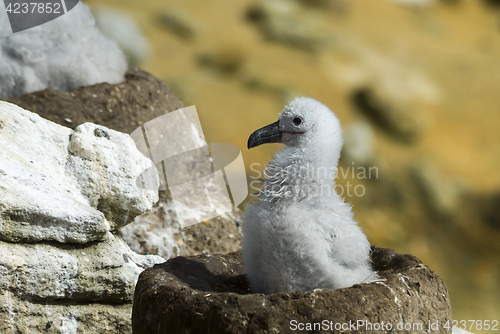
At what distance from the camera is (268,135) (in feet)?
6.91

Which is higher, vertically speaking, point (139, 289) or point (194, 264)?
point (194, 264)

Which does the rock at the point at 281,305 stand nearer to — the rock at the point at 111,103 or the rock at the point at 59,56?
the rock at the point at 111,103

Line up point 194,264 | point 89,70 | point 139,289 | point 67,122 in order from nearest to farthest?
point 139,289, point 194,264, point 67,122, point 89,70

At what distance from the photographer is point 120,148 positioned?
2568 millimetres

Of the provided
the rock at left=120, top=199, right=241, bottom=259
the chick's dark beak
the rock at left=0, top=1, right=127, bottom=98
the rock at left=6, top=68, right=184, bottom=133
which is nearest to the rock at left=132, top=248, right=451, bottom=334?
the chick's dark beak

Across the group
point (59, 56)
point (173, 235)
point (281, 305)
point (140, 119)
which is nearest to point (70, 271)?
point (173, 235)

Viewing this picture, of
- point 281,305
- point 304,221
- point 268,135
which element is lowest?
point 281,305

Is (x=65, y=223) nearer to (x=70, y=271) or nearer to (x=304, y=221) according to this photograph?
(x=70, y=271)

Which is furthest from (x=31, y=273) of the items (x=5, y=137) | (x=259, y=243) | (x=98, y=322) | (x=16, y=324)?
(x=259, y=243)

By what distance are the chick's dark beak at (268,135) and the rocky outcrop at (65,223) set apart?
2.68 ft

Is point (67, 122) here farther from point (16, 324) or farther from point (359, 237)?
point (359, 237)

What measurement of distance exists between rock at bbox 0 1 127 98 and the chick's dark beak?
176 centimetres

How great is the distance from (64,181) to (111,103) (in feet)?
3.60

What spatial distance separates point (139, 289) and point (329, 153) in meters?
1.03
